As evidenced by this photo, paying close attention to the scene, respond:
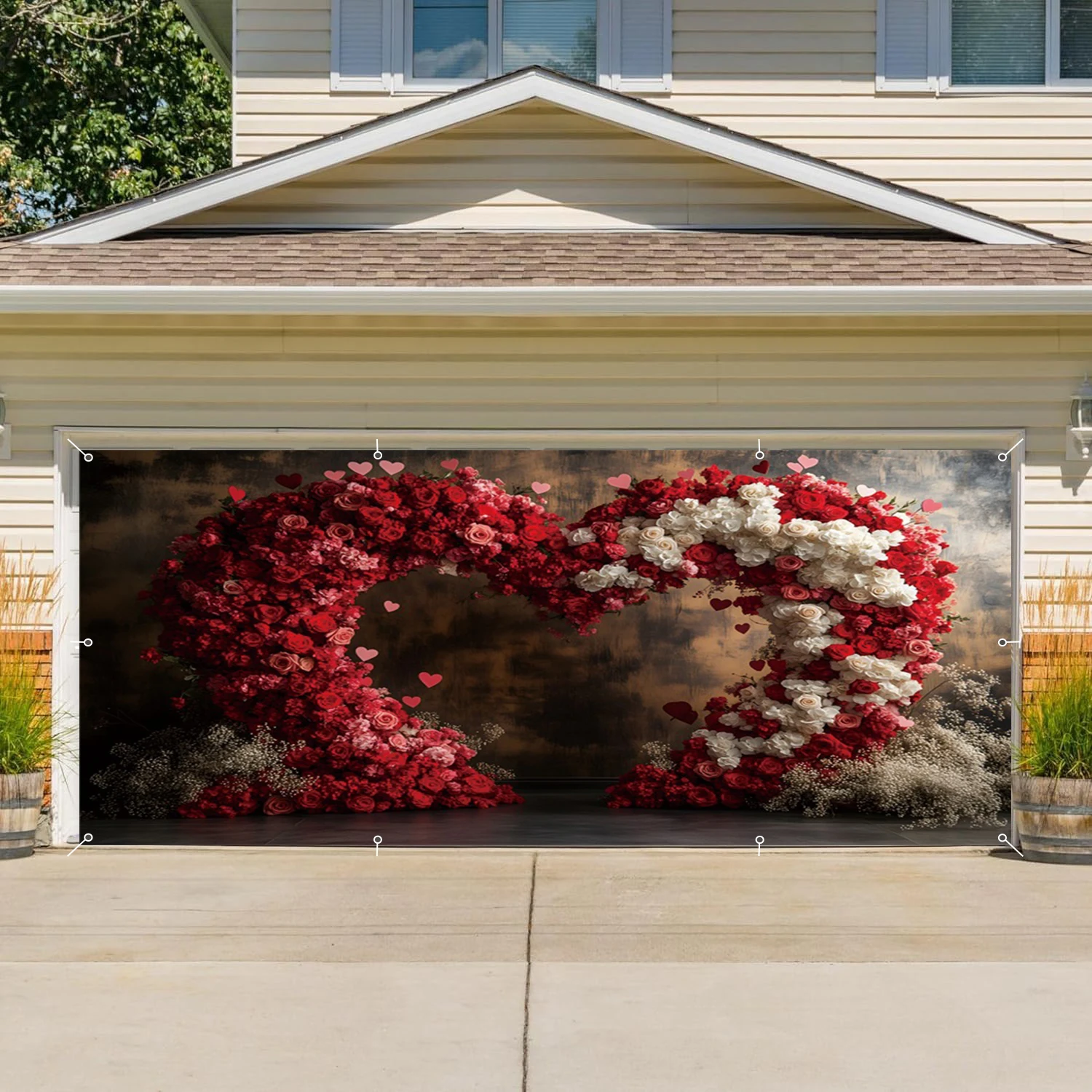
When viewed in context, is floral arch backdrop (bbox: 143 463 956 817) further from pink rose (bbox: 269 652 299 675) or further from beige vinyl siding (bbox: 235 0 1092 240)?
beige vinyl siding (bbox: 235 0 1092 240)

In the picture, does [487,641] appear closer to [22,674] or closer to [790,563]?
[790,563]

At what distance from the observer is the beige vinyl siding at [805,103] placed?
10.3m

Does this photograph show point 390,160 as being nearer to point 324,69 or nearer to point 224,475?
point 324,69

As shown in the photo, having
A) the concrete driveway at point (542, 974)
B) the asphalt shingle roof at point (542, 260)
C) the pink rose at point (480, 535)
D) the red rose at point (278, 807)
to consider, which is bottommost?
the red rose at point (278, 807)

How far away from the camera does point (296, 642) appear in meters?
9.57

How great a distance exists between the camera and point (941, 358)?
8.02m

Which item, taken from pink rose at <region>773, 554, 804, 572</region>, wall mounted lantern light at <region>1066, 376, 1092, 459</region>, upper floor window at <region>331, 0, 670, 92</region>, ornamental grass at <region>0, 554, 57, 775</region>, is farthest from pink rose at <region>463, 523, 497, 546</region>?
wall mounted lantern light at <region>1066, 376, 1092, 459</region>

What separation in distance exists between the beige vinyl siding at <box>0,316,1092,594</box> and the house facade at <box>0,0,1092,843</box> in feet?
0.04

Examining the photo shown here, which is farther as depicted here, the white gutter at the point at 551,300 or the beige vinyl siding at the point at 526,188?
the beige vinyl siding at the point at 526,188

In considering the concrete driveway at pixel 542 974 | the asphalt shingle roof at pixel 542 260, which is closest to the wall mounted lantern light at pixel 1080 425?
the asphalt shingle roof at pixel 542 260

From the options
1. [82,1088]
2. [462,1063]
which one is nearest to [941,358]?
[462,1063]

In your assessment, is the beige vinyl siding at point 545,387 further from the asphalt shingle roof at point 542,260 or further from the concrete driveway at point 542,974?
the concrete driveway at point 542,974

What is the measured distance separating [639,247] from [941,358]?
1804 mm

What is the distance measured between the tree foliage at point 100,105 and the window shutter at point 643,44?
338 inches
